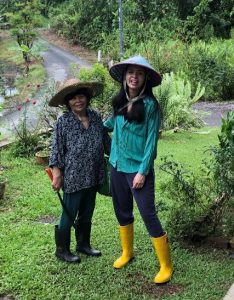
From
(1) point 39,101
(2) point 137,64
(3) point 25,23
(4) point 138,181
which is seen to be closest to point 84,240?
(4) point 138,181

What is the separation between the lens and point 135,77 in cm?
378

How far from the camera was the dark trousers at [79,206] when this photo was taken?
167 inches

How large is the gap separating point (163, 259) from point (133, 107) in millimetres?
1214

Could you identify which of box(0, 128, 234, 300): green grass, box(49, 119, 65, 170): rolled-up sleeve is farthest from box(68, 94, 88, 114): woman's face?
box(0, 128, 234, 300): green grass

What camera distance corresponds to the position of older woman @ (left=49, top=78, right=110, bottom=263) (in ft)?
13.5

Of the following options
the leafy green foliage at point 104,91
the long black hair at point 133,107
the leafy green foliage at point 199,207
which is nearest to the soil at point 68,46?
the leafy green foliage at point 104,91

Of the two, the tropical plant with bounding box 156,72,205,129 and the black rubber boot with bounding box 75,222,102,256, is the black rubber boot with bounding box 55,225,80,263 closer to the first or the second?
the black rubber boot with bounding box 75,222,102,256

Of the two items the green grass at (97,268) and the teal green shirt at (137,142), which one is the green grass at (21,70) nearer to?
the green grass at (97,268)

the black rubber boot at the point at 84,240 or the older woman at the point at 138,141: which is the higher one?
the older woman at the point at 138,141

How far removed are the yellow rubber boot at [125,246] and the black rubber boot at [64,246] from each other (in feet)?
1.20

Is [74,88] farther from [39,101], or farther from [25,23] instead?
[25,23]

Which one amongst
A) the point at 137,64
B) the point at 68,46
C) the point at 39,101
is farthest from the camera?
the point at 68,46

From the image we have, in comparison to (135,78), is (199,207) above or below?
below

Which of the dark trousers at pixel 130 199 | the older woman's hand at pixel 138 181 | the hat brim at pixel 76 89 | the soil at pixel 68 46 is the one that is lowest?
the soil at pixel 68 46
